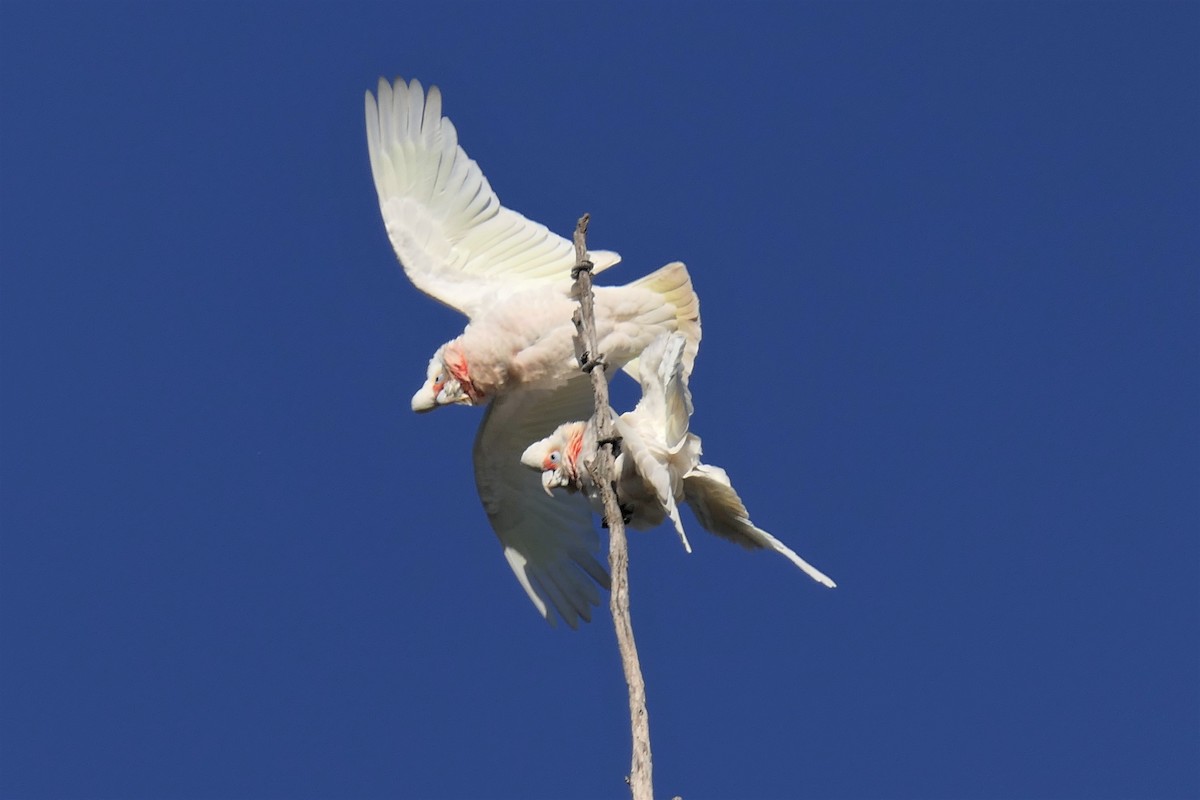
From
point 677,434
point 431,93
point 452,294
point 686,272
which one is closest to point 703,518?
point 677,434

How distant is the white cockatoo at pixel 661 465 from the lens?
11.3 meters

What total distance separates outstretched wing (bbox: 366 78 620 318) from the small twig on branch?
265cm

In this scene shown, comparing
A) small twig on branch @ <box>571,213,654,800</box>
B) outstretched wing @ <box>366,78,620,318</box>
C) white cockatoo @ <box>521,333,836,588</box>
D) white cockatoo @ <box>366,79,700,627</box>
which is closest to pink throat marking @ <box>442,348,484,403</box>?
white cockatoo @ <box>366,79,700,627</box>

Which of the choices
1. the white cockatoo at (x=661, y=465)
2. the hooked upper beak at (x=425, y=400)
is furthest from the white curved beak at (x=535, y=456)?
the hooked upper beak at (x=425, y=400)

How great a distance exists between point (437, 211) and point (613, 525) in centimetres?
429

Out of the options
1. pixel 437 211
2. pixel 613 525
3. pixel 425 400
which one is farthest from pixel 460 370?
pixel 613 525

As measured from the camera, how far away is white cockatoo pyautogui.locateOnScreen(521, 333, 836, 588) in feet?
37.2

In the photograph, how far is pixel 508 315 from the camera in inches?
532

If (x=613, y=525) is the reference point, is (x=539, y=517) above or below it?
above

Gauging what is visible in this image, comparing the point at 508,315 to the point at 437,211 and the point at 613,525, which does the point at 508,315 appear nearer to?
the point at 437,211

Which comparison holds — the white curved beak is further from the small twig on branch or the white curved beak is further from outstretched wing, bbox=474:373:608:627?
outstretched wing, bbox=474:373:608:627

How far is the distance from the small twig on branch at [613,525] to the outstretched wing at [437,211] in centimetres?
265

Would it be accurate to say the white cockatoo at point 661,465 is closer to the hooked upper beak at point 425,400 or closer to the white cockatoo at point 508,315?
the white cockatoo at point 508,315

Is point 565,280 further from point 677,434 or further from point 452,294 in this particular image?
point 677,434
